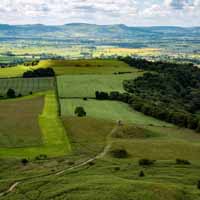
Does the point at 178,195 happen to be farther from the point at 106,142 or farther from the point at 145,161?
the point at 106,142

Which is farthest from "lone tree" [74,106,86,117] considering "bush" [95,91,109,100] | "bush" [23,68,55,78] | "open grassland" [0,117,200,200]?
"bush" [23,68,55,78]

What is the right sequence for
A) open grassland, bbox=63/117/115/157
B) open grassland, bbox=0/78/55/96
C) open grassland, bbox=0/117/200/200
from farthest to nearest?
open grassland, bbox=0/78/55/96 → open grassland, bbox=63/117/115/157 → open grassland, bbox=0/117/200/200

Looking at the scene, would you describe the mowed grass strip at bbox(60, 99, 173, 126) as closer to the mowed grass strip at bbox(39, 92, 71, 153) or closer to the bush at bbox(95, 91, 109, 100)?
the mowed grass strip at bbox(39, 92, 71, 153)

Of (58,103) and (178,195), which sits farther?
(58,103)

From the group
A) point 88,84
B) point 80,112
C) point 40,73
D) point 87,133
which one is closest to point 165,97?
point 88,84

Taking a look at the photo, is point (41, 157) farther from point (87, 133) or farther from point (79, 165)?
point (87, 133)

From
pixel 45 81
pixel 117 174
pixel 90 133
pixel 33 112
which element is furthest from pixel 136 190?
pixel 45 81

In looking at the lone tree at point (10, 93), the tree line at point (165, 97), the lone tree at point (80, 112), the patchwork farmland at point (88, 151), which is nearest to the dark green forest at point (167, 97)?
the tree line at point (165, 97)

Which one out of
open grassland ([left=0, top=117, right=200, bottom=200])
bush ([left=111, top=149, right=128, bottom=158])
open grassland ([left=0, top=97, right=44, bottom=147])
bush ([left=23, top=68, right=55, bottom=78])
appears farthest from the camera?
bush ([left=23, top=68, right=55, bottom=78])
